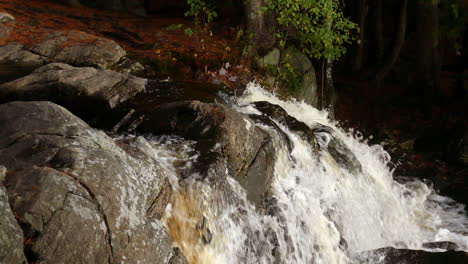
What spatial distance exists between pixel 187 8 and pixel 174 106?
10012 millimetres

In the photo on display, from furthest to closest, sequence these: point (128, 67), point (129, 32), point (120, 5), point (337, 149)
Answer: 1. point (120, 5)
2. point (129, 32)
3. point (128, 67)
4. point (337, 149)

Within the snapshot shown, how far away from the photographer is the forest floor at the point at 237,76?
9094mm

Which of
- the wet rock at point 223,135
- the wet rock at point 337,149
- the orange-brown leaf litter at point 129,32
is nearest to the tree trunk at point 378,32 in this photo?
the orange-brown leaf litter at point 129,32

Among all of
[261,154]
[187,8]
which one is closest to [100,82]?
[261,154]

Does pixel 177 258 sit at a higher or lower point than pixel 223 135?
lower

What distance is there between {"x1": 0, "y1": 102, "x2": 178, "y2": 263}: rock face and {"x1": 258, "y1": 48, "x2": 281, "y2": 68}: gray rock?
6037mm

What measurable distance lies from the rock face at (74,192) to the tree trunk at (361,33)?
10796 mm

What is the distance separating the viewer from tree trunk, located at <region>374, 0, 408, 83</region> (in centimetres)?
1336

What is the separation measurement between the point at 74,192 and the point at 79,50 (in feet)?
18.8

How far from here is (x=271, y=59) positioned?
1008 centimetres

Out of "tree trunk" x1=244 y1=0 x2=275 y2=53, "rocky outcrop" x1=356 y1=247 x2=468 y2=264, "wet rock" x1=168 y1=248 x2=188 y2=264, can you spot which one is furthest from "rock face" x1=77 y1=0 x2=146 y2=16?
"wet rock" x1=168 y1=248 x2=188 y2=264

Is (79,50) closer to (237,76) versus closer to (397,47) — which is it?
(237,76)

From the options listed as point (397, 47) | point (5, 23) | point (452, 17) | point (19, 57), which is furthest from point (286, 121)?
point (452, 17)

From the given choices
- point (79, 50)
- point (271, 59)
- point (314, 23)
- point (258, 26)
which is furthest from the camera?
point (271, 59)
